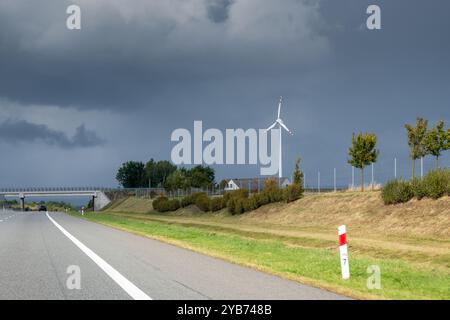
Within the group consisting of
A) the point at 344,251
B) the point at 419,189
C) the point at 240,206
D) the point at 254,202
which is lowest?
the point at 240,206

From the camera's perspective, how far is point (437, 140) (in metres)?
47.8

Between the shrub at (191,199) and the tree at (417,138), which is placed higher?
the tree at (417,138)

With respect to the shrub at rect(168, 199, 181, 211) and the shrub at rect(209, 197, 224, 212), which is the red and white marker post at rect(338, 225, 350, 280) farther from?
the shrub at rect(168, 199, 181, 211)

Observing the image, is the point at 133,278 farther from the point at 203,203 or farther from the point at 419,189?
the point at 203,203

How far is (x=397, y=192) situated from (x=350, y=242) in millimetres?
11188

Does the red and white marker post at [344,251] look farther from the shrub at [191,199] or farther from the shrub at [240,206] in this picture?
the shrub at [191,199]

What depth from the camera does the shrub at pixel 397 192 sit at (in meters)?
35.1

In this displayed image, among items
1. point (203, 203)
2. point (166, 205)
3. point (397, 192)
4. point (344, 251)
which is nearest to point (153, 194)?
point (166, 205)

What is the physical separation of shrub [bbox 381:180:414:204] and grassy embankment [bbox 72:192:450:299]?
0.69 metres

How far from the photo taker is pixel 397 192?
3575cm

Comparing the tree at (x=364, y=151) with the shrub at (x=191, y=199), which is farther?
the shrub at (x=191, y=199)

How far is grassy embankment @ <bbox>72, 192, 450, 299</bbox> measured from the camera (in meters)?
12.3

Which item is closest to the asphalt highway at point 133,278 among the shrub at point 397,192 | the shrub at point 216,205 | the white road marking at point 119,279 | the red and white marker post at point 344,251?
the white road marking at point 119,279

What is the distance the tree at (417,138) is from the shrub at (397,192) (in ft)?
38.2
